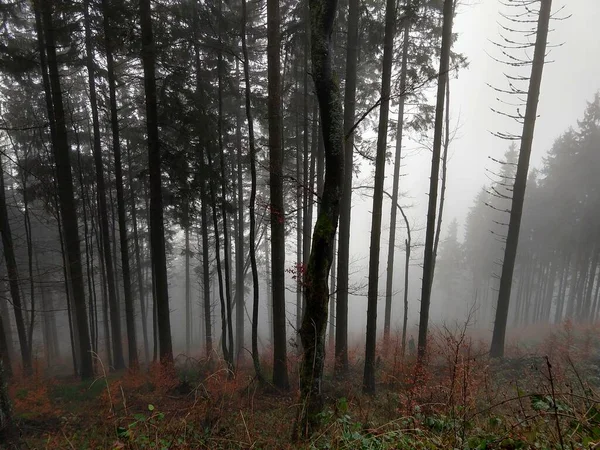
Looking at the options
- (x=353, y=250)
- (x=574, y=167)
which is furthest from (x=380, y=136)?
(x=353, y=250)

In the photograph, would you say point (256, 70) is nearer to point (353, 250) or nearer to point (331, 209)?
point (331, 209)

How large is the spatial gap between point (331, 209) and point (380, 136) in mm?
4537

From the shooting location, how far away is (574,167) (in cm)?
2492

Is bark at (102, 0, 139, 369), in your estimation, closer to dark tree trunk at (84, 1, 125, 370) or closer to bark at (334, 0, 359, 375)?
dark tree trunk at (84, 1, 125, 370)

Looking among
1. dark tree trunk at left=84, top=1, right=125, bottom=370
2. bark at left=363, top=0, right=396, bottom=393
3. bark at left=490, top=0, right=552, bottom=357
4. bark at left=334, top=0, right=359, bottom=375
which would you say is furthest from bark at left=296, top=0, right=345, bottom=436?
dark tree trunk at left=84, top=1, right=125, bottom=370

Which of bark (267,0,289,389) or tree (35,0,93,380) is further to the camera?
tree (35,0,93,380)

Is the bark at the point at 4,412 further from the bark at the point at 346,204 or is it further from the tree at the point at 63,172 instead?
the bark at the point at 346,204

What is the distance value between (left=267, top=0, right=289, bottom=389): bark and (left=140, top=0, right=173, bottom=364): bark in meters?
3.54

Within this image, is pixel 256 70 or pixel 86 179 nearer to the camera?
pixel 86 179

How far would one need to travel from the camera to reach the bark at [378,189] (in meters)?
7.59

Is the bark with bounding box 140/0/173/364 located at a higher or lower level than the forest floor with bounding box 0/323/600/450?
higher

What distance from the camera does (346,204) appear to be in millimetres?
10328

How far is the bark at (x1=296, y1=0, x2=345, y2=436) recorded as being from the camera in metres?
3.88

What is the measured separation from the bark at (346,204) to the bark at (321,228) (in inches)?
180
